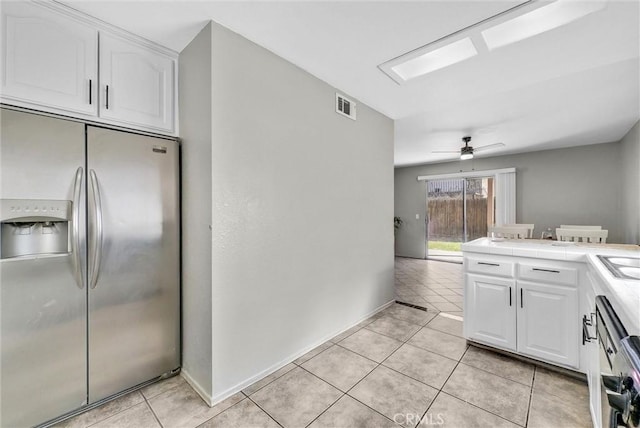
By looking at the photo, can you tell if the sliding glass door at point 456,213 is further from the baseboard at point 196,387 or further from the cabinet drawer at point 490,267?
the baseboard at point 196,387

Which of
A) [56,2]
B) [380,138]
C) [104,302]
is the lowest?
[104,302]

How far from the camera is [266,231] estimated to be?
1.98m

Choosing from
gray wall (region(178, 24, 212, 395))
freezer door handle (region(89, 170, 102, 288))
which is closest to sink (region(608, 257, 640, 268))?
gray wall (region(178, 24, 212, 395))

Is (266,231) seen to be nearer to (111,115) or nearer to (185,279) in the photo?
(185,279)

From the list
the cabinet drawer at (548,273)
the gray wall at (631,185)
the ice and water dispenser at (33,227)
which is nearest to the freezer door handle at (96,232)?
the ice and water dispenser at (33,227)

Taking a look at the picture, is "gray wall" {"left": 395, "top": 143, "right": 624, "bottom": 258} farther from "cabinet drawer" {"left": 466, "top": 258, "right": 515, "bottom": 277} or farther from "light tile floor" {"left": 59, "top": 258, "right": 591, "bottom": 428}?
"light tile floor" {"left": 59, "top": 258, "right": 591, "bottom": 428}

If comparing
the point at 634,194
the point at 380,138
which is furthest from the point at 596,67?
the point at 634,194

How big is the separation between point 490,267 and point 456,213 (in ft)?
15.8

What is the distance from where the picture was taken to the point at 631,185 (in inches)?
151

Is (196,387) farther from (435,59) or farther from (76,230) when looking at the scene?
(435,59)

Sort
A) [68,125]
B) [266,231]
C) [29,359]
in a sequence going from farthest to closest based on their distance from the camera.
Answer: [266,231] < [68,125] < [29,359]

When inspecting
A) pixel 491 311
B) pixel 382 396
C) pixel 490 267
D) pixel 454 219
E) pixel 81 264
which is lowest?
pixel 382 396

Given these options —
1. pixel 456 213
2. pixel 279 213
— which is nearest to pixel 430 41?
pixel 279 213

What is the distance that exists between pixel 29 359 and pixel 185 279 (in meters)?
0.85
